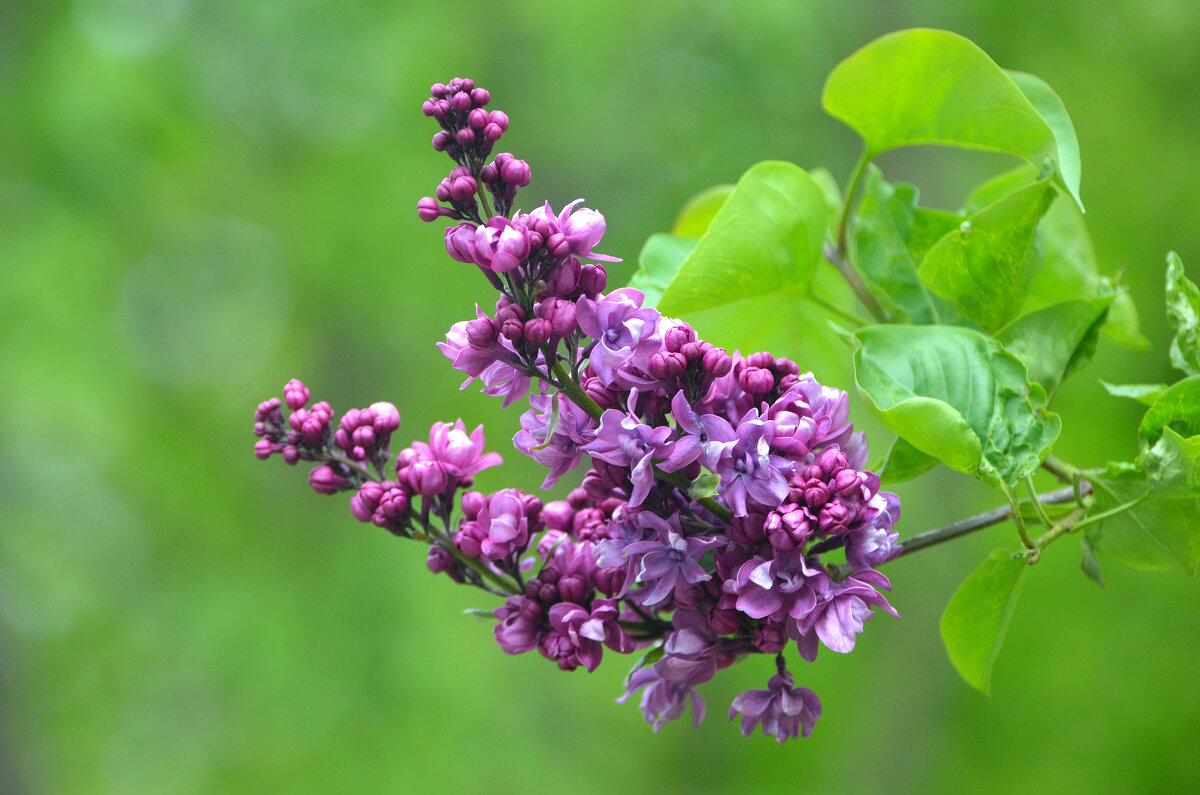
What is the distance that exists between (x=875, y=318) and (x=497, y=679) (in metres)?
3.23

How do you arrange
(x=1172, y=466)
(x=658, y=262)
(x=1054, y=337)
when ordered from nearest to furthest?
(x=1172, y=466) → (x=1054, y=337) → (x=658, y=262)

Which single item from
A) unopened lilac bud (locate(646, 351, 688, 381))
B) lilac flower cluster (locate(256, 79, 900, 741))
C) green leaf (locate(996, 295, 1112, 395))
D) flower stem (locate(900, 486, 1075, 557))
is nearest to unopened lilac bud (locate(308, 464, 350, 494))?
lilac flower cluster (locate(256, 79, 900, 741))

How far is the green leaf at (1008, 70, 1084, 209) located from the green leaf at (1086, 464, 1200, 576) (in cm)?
18

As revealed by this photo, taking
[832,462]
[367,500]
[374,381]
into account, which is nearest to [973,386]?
[832,462]

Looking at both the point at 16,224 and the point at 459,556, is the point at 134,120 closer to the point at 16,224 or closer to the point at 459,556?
the point at 16,224

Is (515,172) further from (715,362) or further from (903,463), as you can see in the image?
(903,463)

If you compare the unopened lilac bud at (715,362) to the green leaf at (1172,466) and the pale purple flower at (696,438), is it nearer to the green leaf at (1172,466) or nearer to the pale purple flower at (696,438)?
the pale purple flower at (696,438)

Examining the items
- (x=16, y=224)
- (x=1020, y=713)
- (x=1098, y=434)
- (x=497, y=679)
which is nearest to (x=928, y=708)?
(x=1020, y=713)

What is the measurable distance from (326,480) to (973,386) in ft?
1.32

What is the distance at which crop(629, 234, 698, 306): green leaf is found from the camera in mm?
816

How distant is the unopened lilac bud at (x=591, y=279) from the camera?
0.53 m

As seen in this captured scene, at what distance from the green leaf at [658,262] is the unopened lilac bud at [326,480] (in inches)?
11.0

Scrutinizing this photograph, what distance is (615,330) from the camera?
511 millimetres

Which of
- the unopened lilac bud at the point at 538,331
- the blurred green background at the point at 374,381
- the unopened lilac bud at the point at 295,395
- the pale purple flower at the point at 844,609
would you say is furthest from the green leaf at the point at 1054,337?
the blurred green background at the point at 374,381
